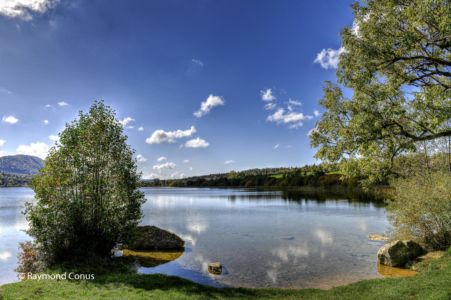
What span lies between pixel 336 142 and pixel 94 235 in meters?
16.5

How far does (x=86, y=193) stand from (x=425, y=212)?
23791 millimetres

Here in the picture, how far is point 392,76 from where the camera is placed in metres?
14.1

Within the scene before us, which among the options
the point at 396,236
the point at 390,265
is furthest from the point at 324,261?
the point at 396,236

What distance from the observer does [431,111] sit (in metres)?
13.1

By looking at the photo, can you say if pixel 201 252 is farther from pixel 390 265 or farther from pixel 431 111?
pixel 431 111

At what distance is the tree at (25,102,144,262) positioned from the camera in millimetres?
19828

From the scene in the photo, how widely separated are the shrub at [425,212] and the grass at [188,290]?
21.0ft

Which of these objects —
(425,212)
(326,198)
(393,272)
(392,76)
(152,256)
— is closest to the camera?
(392,76)

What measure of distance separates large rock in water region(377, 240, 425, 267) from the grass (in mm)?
5018

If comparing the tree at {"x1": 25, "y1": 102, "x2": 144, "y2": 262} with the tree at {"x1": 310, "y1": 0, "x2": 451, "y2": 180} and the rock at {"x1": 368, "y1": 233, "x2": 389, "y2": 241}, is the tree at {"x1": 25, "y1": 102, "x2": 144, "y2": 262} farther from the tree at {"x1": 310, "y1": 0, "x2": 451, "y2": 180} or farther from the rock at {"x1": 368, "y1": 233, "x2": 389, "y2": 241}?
the rock at {"x1": 368, "y1": 233, "x2": 389, "y2": 241}

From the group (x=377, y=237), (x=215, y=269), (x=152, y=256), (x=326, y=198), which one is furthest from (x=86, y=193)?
(x=326, y=198)

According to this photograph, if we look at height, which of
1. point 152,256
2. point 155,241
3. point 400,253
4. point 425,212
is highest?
point 425,212

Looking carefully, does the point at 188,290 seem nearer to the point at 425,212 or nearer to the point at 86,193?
the point at 86,193

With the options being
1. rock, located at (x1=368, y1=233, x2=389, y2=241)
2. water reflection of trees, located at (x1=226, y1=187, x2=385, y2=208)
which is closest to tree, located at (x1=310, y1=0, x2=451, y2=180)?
rock, located at (x1=368, y1=233, x2=389, y2=241)
